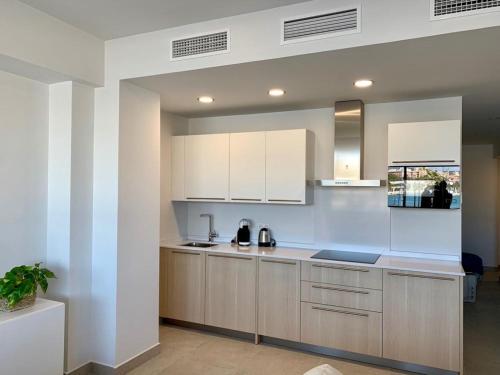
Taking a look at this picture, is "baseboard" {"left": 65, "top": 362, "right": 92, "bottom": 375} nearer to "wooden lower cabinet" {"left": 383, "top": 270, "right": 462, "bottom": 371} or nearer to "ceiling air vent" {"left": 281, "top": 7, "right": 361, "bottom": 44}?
"wooden lower cabinet" {"left": 383, "top": 270, "right": 462, "bottom": 371}

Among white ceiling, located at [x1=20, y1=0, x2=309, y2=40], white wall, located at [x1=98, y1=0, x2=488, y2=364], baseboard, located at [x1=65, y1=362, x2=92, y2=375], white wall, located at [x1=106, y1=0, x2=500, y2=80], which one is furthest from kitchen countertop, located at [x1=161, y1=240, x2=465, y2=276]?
white ceiling, located at [x1=20, y1=0, x2=309, y2=40]

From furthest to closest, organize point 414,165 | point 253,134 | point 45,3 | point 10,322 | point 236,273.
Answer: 1. point 253,134
2. point 236,273
3. point 414,165
4. point 45,3
5. point 10,322

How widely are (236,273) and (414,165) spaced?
1.96 metres

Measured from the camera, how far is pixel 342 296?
132 inches

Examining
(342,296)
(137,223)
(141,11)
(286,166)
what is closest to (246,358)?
(342,296)

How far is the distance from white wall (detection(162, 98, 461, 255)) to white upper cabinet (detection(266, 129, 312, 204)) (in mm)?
273

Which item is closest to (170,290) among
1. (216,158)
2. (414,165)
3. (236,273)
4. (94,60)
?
(236,273)

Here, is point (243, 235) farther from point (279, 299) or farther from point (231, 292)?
point (279, 299)

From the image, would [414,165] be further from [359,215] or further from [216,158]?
[216,158]

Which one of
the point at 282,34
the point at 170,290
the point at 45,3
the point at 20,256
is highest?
the point at 45,3

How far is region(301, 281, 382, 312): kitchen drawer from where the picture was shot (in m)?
3.24

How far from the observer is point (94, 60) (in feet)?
9.98

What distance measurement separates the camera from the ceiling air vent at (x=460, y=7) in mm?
2019

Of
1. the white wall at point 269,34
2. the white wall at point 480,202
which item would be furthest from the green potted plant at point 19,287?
the white wall at point 480,202
